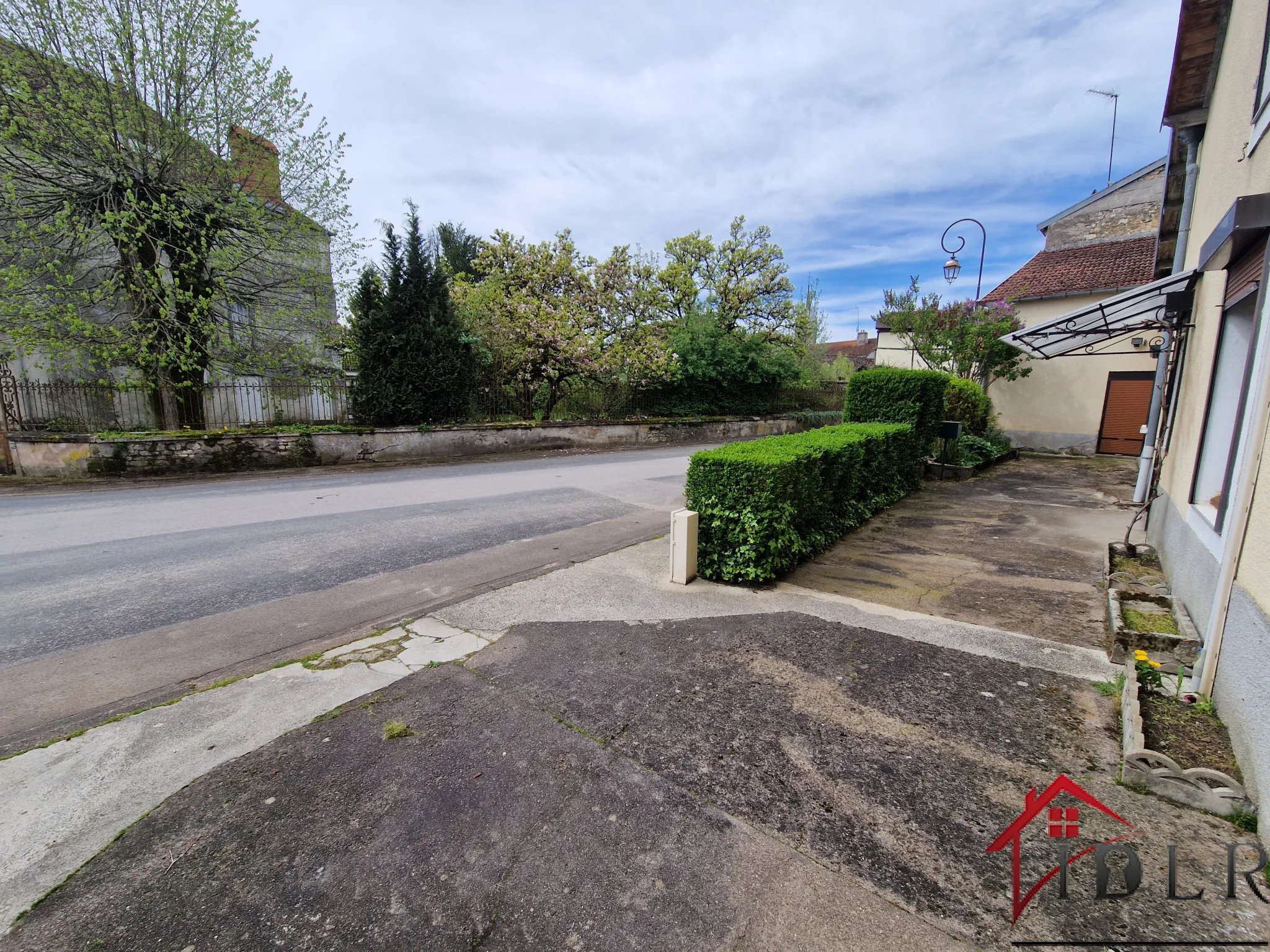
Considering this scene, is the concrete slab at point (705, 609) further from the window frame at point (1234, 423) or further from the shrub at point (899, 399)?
the shrub at point (899, 399)

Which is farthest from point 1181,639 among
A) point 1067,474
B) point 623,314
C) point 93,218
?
point 623,314

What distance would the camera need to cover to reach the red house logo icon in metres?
1.90

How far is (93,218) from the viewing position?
1116 centimetres

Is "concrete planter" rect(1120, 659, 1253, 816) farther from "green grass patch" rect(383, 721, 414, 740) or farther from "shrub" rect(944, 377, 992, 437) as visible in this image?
"shrub" rect(944, 377, 992, 437)

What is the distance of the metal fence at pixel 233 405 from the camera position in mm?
11328

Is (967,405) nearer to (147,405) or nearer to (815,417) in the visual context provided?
(815,417)

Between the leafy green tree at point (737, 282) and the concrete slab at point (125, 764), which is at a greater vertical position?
the leafy green tree at point (737, 282)

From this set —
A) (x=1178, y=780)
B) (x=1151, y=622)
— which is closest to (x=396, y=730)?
(x=1178, y=780)

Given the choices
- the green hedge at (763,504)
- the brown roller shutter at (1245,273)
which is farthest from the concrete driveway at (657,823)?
the brown roller shutter at (1245,273)

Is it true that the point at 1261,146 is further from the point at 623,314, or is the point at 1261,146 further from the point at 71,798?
the point at 623,314

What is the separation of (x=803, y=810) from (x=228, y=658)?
366cm

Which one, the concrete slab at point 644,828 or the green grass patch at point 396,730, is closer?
the concrete slab at point 644,828

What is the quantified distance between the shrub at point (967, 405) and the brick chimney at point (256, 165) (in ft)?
55.0

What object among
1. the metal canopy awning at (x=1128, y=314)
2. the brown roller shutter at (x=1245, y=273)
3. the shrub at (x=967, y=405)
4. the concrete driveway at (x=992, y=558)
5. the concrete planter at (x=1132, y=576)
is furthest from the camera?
the shrub at (x=967, y=405)
